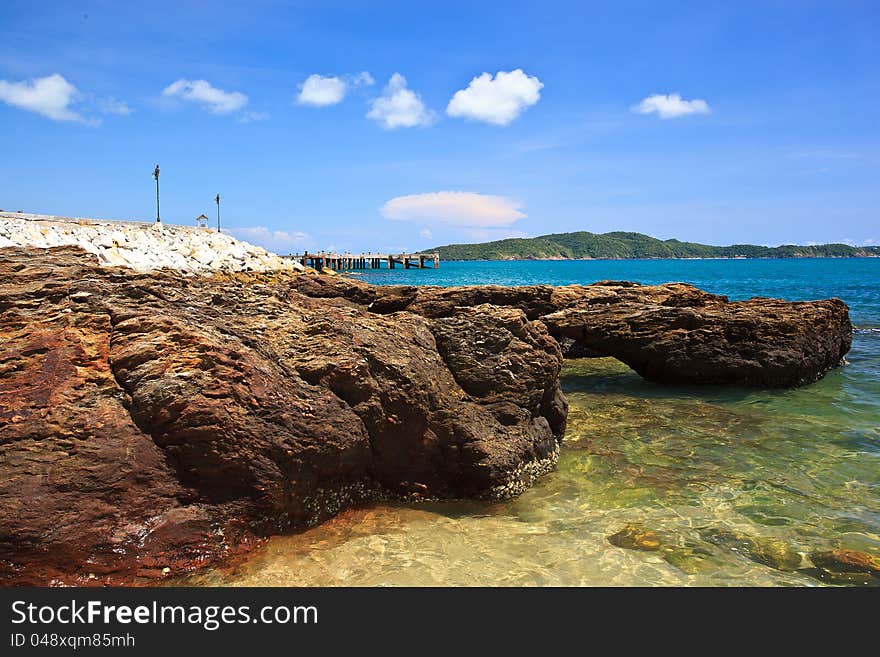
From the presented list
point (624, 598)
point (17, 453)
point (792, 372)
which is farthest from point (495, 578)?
point (792, 372)

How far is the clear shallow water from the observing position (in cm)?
465

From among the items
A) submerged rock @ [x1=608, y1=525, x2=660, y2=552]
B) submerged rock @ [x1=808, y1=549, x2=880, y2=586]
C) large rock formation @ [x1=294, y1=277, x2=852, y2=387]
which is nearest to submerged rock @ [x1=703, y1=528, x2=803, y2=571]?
submerged rock @ [x1=808, y1=549, x2=880, y2=586]

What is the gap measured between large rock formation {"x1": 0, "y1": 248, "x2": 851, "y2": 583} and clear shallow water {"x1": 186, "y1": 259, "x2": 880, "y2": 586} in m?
0.40

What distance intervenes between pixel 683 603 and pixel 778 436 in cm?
557

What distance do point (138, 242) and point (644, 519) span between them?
104 ft

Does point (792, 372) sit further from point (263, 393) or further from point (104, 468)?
point (104, 468)

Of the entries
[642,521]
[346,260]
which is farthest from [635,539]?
[346,260]

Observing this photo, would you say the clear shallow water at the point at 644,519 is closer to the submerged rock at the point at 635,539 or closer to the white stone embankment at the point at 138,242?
the submerged rock at the point at 635,539

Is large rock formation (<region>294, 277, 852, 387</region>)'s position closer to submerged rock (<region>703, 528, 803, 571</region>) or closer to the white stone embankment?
submerged rock (<region>703, 528, 803, 571</region>)

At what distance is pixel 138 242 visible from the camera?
31.0m

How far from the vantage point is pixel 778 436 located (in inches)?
342

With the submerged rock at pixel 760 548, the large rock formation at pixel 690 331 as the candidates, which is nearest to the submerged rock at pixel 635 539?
the submerged rock at pixel 760 548

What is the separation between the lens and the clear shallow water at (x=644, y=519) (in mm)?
4648

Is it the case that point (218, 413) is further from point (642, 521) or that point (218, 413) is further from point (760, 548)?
point (760, 548)
